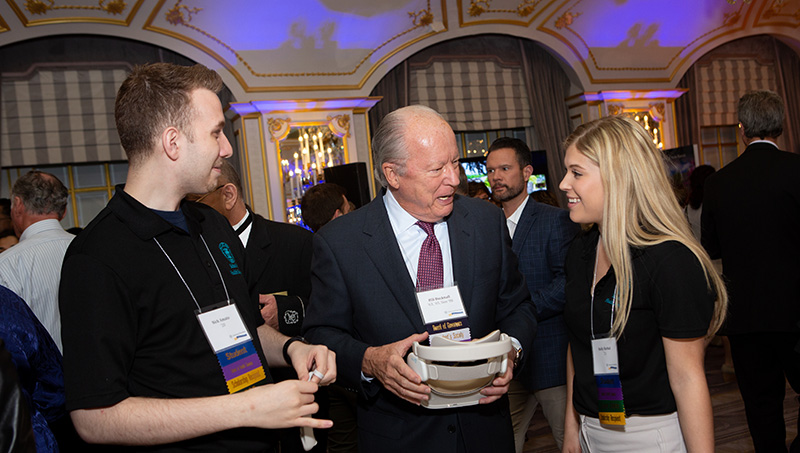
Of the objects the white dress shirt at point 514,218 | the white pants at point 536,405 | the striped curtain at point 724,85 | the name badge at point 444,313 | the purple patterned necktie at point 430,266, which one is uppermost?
the striped curtain at point 724,85

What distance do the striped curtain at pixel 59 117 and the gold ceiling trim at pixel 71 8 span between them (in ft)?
2.07

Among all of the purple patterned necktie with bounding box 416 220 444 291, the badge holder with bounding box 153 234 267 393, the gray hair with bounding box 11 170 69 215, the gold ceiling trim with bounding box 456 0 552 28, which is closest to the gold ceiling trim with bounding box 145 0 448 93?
the gold ceiling trim with bounding box 456 0 552 28

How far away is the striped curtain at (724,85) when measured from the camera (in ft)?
31.9

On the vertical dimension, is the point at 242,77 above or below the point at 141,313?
above

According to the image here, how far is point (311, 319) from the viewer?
6.19ft

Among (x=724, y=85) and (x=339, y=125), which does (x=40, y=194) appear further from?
(x=724, y=85)

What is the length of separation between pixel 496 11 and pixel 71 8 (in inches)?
201

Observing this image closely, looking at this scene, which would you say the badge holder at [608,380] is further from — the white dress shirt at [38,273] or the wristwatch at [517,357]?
the white dress shirt at [38,273]

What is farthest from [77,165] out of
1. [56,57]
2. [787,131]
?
[787,131]

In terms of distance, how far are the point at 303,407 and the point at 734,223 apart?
2.52 meters

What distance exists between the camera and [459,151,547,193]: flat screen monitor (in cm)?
816

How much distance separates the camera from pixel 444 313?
5.67ft

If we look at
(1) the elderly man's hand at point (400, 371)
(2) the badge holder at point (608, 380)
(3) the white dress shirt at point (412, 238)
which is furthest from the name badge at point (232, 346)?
(2) the badge holder at point (608, 380)

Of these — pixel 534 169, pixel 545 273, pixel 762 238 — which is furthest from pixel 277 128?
pixel 762 238
